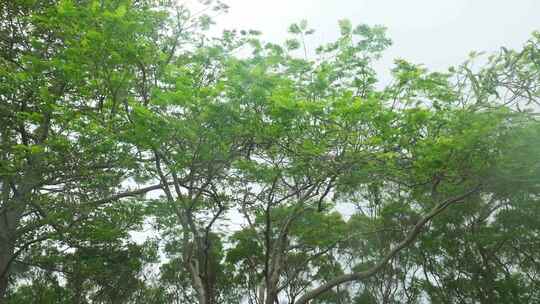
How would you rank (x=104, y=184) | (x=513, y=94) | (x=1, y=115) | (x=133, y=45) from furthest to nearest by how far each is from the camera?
(x=104, y=184)
(x=1, y=115)
(x=513, y=94)
(x=133, y=45)

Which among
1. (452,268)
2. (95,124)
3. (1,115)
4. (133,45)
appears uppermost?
(1,115)

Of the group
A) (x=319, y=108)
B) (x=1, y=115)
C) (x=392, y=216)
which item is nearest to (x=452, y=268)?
(x=392, y=216)

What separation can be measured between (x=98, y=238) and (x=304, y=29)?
746cm

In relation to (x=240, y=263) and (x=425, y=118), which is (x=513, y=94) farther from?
(x=240, y=263)

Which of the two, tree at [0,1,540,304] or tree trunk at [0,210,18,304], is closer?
tree at [0,1,540,304]

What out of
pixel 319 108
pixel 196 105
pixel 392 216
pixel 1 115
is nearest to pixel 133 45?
pixel 196 105

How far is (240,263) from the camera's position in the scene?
19.7 m

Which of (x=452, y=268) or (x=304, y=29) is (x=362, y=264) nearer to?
(x=452, y=268)

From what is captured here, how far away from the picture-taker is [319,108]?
7.29m

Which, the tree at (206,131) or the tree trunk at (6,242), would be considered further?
the tree trunk at (6,242)

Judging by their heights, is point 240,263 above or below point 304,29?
below

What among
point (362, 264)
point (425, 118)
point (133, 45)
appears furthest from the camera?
point (362, 264)

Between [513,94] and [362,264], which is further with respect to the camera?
[362,264]

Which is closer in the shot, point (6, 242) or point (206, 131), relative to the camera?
point (206, 131)
